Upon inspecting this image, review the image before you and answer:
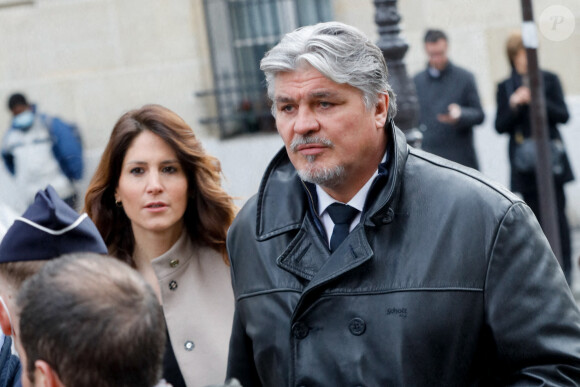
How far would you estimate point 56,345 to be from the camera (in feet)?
6.73

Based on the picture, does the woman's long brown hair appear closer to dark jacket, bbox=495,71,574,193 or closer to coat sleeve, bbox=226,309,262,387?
coat sleeve, bbox=226,309,262,387

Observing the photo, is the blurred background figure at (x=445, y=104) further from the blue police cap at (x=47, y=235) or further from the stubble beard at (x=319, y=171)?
the blue police cap at (x=47, y=235)

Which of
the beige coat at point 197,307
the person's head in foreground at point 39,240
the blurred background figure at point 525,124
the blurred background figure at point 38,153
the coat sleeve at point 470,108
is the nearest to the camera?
the person's head in foreground at point 39,240

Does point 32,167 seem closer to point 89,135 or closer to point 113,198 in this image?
point 89,135

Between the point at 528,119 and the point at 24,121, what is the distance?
4.61m

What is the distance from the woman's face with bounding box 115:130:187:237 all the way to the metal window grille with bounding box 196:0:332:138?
7.04 m

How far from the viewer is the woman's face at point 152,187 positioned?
167 inches

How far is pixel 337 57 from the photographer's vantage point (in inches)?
115

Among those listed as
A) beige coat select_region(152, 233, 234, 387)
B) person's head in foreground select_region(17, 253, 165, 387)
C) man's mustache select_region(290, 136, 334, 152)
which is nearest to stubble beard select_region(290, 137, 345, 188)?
man's mustache select_region(290, 136, 334, 152)

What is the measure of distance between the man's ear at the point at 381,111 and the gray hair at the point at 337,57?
1.0 inches

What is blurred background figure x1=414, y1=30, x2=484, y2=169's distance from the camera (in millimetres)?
8188

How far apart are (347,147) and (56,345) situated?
1173 millimetres

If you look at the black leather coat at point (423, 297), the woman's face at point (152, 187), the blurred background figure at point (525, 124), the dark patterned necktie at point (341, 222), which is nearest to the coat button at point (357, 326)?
the black leather coat at point (423, 297)

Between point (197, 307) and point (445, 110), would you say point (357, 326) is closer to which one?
point (197, 307)
